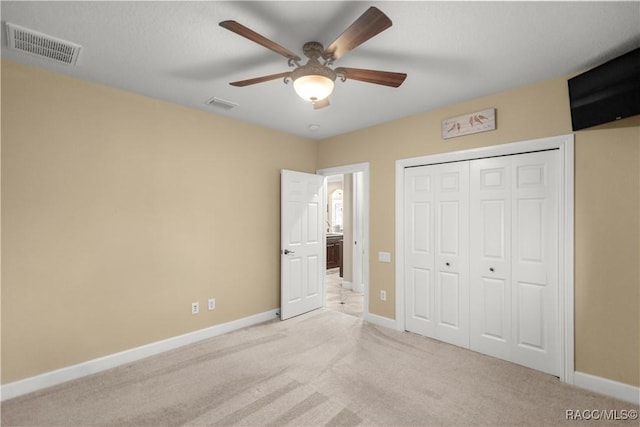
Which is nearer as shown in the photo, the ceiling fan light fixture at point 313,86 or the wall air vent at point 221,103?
the ceiling fan light fixture at point 313,86

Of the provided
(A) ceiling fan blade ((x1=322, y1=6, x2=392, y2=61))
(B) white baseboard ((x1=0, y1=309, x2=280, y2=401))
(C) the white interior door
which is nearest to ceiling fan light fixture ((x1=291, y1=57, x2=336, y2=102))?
(A) ceiling fan blade ((x1=322, y1=6, x2=392, y2=61))

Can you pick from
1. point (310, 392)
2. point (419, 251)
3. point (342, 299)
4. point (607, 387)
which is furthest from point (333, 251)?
point (607, 387)

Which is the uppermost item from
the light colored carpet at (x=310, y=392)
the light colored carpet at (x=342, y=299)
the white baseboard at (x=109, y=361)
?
→ the white baseboard at (x=109, y=361)

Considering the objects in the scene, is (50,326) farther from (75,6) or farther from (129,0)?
(129,0)

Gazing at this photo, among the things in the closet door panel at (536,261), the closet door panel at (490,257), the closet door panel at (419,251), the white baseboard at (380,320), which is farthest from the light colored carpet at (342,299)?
the closet door panel at (536,261)

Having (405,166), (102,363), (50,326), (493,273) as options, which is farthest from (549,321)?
(50,326)

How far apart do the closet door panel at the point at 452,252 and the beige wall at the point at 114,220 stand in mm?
2191

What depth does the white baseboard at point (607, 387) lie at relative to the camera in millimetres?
2262

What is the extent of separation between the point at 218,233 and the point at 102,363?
1.59 metres

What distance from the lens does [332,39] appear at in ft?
6.68

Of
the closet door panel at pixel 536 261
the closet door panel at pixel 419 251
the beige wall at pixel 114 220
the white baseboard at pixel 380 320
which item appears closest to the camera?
the beige wall at pixel 114 220

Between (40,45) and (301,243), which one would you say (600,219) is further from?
(40,45)

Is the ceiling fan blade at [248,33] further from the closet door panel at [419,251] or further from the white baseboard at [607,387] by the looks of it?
the white baseboard at [607,387]

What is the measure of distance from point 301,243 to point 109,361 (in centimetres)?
244
